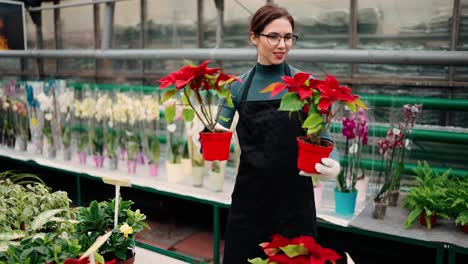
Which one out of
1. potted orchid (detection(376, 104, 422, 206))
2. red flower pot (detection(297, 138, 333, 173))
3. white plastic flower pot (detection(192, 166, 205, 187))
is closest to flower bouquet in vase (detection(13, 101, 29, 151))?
white plastic flower pot (detection(192, 166, 205, 187))

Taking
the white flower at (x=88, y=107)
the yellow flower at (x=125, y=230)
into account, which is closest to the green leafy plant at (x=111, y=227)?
the yellow flower at (x=125, y=230)

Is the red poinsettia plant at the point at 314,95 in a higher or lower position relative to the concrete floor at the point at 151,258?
higher

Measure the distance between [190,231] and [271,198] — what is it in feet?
7.08

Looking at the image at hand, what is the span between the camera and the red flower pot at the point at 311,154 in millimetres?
1445

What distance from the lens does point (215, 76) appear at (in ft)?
5.20

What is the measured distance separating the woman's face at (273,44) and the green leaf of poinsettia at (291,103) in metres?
0.41

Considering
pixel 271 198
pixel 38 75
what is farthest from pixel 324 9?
pixel 38 75

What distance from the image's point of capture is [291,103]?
134 cm

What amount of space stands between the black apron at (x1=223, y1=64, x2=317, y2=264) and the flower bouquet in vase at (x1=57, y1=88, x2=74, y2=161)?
7.18 ft

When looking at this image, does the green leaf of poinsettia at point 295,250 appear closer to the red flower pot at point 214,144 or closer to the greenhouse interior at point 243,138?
the greenhouse interior at point 243,138

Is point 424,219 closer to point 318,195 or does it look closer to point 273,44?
point 318,195

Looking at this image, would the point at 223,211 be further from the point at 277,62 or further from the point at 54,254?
the point at 54,254

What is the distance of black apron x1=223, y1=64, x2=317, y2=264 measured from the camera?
1.74 meters

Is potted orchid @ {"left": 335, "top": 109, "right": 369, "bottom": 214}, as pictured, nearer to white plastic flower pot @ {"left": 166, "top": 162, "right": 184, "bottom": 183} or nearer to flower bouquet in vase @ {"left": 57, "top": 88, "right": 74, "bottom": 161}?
white plastic flower pot @ {"left": 166, "top": 162, "right": 184, "bottom": 183}
